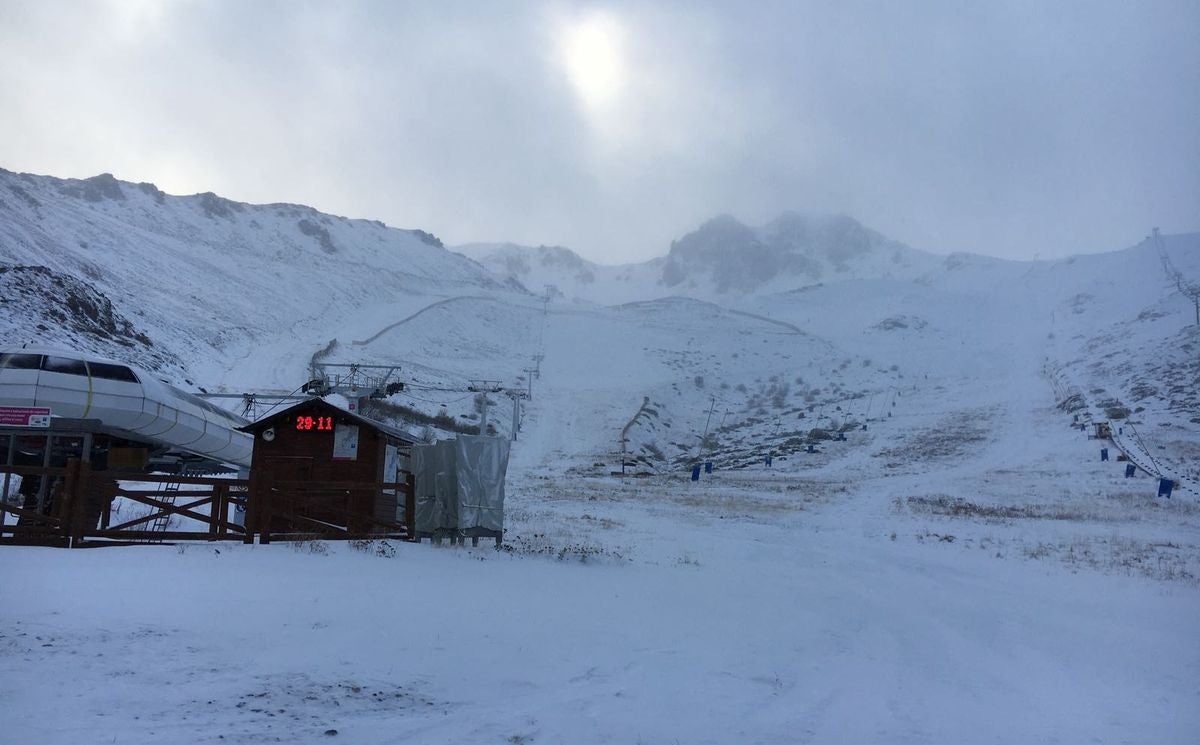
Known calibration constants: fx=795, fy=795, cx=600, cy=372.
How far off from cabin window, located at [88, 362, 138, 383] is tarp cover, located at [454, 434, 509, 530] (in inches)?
320

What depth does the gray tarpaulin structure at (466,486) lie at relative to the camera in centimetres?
1641

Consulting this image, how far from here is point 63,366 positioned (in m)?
17.1

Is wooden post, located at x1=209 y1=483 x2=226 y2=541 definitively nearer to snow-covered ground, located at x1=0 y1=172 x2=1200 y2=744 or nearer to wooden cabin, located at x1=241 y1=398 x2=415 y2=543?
snow-covered ground, located at x1=0 y1=172 x2=1200 y2=744

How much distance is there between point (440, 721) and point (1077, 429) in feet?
183

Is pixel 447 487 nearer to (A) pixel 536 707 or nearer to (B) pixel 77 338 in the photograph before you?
(A) pixel 536 707

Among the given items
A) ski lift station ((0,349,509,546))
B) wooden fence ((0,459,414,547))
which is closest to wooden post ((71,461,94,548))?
wooden fence ((0,459,414,547))

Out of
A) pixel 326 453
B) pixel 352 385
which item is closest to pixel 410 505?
pixel 326 453

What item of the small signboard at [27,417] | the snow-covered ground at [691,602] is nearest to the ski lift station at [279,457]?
the small signboard at [27,417]

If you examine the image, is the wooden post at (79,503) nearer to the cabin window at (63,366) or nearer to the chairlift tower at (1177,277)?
the cabin window at (63,366)

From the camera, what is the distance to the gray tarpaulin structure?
16.4 metres

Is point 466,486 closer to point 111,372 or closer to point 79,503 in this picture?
point 79,503

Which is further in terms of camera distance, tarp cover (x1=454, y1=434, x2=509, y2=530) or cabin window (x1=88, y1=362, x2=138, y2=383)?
cabin window (x1=88, y1=362, x2=138, y2=383)

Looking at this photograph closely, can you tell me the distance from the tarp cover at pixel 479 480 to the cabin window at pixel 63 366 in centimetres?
846

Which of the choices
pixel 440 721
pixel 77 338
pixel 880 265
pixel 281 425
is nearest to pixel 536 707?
pixel 440 721
